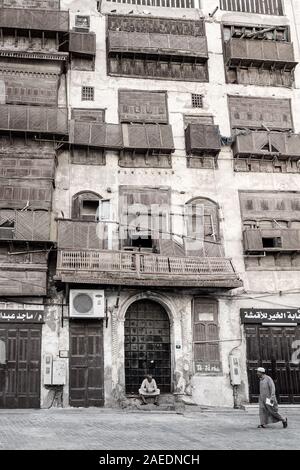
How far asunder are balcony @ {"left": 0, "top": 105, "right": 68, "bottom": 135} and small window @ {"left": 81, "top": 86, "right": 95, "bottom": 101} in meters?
1.77

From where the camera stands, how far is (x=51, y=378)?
1889 cm

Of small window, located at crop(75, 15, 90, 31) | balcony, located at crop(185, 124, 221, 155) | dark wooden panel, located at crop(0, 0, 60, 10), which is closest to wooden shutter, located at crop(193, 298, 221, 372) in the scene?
balcony, located at crop(185, 124, 221, 155)

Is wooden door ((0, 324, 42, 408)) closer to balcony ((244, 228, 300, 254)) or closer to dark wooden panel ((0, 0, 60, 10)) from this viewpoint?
balcony ((244, 228, 300, 254))

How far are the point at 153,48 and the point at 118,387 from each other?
14319 millimetres

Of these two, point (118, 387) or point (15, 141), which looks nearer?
Answer: point (118, 387)

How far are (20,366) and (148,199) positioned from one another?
804 cm

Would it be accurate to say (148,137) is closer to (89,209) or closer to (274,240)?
(89,209)

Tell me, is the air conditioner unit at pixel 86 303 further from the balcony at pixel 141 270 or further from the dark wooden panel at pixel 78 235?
the dark wooden panel at pixel 78 235

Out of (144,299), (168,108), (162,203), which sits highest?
(168,108)

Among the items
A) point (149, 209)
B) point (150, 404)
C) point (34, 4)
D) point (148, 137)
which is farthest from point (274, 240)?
point (34, 4)
